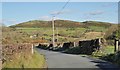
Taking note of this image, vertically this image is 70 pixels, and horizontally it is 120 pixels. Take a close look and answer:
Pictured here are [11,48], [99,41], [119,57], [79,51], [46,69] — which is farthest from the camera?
[79,51]

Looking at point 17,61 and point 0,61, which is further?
point 17,61

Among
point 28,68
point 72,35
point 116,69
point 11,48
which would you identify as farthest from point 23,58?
point 72,35

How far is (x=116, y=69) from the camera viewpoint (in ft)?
65.0

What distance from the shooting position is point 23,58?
727 inches

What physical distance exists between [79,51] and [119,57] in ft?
72.8

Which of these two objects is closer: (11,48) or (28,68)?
(28,68)

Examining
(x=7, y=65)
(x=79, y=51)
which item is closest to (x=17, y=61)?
(x=7, y=65)

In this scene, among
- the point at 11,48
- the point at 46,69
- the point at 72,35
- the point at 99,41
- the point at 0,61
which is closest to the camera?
A: the point at 0,61

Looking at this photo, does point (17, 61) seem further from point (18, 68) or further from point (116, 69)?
point (116, 69)

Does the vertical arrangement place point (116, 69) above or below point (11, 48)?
below

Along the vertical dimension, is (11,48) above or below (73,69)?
above

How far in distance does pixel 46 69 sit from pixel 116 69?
14.3ft

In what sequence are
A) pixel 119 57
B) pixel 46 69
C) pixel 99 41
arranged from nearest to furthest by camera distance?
pixel 46 69, pixel 119 57, pixel 99 41

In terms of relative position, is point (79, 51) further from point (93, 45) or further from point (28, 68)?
point (28, 68)
